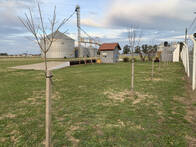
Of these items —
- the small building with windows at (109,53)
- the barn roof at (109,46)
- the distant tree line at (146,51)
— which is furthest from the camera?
the small building with windows at (109,53)

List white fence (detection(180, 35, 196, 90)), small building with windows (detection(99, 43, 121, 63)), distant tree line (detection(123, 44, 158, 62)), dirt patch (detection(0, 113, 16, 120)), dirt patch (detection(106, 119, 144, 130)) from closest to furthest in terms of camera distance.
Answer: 1. dirt patch (detection(106, 119, 144, 130))
2. dirt patch (detection(0, 113, 16, 120))
3. white fence (detection(180, 35, 196, 90))
4. distant tree line (detection(123, 44, 158, 62))
5. small building with windows (detection(99, 43, 121, 63))

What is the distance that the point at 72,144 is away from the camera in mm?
2863

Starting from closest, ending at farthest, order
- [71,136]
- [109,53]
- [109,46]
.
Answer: [71,136] → [109,53] → [109,46]

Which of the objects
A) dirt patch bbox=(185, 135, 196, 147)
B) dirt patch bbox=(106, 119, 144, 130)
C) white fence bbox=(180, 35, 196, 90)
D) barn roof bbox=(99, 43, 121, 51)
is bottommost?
dirt patch bbox=(185, 135, 196, 147)

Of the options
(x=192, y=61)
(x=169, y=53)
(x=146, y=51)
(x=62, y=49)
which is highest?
(x=62, y=49)

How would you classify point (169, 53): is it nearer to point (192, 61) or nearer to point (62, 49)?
point (192, 61)

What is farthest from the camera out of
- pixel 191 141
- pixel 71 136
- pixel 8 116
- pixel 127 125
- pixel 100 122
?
pixel 8 116

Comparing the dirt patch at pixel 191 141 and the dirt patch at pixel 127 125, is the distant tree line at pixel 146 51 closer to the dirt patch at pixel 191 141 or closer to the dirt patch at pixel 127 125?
the dirt patch at pixel 127 125

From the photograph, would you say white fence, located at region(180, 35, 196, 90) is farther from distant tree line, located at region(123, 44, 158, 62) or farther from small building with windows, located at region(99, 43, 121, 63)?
small building with windows, located at region(99, 43, 121, 63)


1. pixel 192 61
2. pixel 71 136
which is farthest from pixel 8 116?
pixel 192 61

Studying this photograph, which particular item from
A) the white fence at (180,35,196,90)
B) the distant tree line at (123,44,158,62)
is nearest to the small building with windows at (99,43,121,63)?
the distant tree line at (123,44,158,62)

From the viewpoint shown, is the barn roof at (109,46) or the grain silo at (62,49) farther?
the grain silo at (62,49)

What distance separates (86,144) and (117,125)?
3.59 ft

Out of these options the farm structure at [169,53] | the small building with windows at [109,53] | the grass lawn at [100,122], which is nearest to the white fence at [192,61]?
the grass lawn at [100,122]
